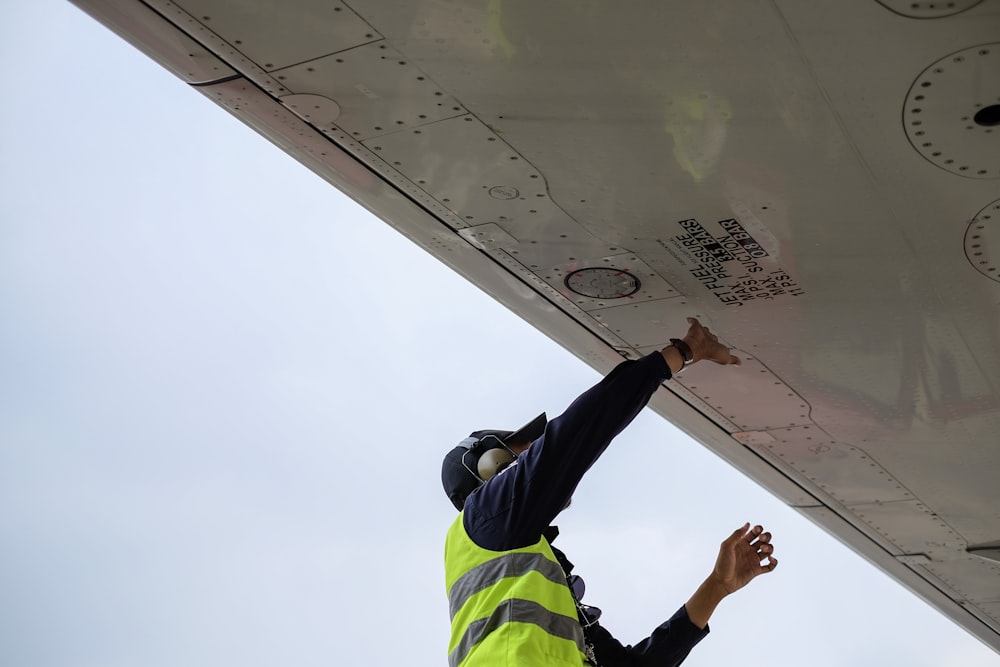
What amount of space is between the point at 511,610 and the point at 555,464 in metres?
0.48

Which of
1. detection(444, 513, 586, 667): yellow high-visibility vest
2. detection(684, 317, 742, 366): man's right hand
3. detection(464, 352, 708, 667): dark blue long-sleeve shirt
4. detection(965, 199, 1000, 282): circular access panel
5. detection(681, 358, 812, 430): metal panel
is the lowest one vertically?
detection(444, 513, 586, 667): yellow high-visibility vest

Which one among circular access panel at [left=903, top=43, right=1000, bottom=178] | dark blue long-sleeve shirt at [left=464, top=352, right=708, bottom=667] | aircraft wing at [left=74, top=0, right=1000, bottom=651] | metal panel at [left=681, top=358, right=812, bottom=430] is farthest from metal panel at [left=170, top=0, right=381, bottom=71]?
metal panel at [left=681, top=358, right=812, bottom=430]

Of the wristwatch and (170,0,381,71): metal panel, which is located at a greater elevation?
(170,0,381,71): metal panel

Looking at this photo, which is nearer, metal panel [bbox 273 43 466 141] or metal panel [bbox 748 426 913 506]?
metal panel [bbox 273 43 466 141]

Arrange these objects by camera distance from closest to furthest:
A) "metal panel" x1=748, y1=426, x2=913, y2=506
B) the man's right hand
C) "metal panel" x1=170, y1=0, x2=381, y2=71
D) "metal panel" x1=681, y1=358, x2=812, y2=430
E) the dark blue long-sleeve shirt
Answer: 1. "metal panel" x1=170, y1=0, x2=381, y2=71
2. the dark blue long-sleeve shirt
3. the man's right hand
4. "metal panel" x1=681, y1=358, x2=812, y2=430
5. "metal panel" x1=748, y1=426, x2=913, y2=506

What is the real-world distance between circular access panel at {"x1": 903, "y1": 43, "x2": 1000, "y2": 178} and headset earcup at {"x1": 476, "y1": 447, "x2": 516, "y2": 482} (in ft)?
5.74

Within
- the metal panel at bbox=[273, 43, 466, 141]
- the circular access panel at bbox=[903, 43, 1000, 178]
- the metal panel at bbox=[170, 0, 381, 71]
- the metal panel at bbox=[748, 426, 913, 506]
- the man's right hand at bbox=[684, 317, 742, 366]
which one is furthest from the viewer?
the metal panel at bbox=[748, 426, 913, 506]

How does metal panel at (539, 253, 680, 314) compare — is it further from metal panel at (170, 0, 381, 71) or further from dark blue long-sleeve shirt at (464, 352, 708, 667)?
metal panel at (170, 0, 381, 71)

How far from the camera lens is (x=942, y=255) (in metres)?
3.42

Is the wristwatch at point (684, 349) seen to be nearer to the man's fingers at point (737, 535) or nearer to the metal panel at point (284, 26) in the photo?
the man's fingers at point (737, 535)

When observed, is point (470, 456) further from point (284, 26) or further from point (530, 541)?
point (284, 26)

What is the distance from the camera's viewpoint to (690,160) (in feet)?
10.4

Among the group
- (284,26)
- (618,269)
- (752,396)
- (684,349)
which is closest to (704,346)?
(684,349)

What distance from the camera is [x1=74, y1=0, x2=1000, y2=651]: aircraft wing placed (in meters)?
2.68
